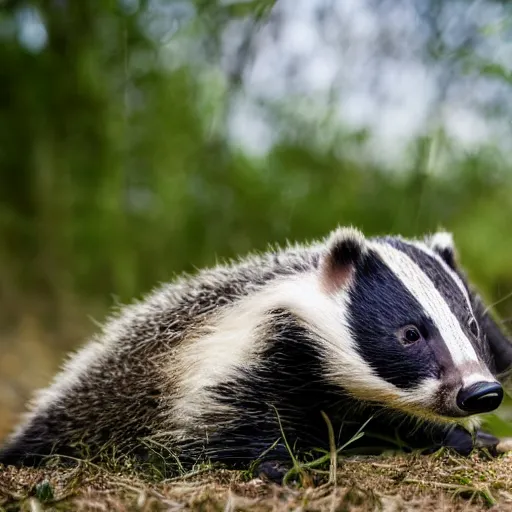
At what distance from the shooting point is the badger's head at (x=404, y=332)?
11.2ft

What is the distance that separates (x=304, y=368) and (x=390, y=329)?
0.52m

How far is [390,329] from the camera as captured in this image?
370cm

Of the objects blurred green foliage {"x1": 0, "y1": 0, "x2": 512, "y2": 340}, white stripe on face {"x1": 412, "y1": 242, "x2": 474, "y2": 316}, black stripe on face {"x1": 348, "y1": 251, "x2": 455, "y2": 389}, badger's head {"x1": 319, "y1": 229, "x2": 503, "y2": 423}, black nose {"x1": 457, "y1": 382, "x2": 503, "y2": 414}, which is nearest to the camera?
black nose {"x1": 457, "y1": 382, "x2": 503, "y2": 414}

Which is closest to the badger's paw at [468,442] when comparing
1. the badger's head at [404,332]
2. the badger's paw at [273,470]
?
the badger's head at [404,332]

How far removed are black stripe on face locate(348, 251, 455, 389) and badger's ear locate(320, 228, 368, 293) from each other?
0.05 meters

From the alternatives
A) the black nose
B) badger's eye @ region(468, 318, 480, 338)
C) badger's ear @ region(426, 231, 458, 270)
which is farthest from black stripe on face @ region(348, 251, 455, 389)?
badger's ear @ region(426, 231, 458, 270)

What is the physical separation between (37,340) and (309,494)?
9667mm

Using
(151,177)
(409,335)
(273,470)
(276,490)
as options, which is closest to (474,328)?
(409,335)

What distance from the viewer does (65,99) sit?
10.9 meters

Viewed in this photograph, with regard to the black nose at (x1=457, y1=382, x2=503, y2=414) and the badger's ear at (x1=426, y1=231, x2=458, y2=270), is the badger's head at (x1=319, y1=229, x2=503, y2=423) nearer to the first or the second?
the black nose at (x1=457, y1=382, x2=503, y2=414)

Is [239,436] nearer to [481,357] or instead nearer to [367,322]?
[367,322]

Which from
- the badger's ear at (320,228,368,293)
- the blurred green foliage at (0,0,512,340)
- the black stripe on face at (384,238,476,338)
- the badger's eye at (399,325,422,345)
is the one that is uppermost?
the blurred green foliage at (0,0,512,340)

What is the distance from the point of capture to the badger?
360 cm

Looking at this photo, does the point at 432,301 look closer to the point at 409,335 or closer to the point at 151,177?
the point at 409,335
